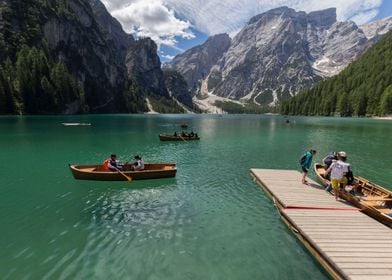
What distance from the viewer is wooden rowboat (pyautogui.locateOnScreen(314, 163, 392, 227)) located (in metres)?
19.2

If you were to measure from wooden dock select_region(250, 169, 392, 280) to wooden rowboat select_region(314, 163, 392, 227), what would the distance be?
638 millimetres

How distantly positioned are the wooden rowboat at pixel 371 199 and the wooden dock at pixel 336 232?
2.09 feet

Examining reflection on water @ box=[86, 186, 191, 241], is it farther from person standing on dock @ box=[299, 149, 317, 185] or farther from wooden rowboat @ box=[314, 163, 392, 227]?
person standing on dock @ box=[299, 149, 317, 185]

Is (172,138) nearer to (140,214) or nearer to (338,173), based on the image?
(140,214)

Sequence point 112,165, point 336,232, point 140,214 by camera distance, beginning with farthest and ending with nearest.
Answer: point 112,165 → point 140,214 → point 336,232

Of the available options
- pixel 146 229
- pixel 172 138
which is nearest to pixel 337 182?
pixel 146 229

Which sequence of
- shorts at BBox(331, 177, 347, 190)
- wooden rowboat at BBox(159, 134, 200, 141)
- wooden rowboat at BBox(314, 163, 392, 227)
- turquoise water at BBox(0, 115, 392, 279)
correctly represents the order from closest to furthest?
turquoise water at BBox(0, 115, 392, 279) → wooden rowboat at BBox(314, 163, 392, 227) → shorts at BBox(331, 177, 347, 190) → wooden rowboat at BBox(159, 134, 200, 141)

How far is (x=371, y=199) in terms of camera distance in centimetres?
2178

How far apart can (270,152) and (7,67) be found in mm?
178365

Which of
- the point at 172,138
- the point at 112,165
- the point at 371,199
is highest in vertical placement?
the point at 112,165

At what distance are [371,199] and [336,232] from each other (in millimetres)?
7163

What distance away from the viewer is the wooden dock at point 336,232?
1296cm

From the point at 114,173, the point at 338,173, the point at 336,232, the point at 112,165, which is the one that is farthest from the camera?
the point at 112,165

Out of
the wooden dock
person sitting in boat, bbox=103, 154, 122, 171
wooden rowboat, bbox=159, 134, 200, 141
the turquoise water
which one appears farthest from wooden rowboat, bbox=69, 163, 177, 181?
wooden rowboat, bbox=159, 134, 200, 141
